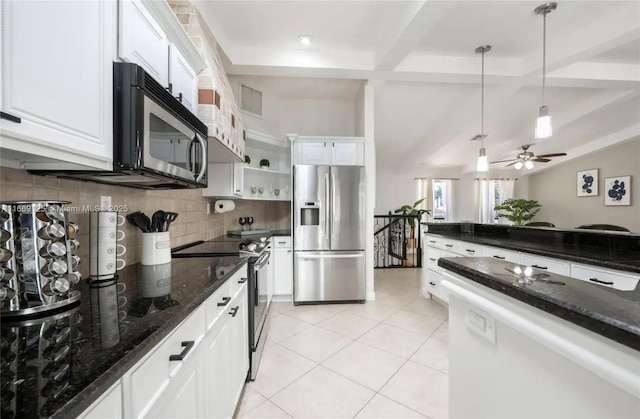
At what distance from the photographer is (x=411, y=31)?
243 centimetres

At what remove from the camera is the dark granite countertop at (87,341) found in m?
0.49

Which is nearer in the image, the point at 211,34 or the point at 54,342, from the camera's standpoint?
the point at 54,342

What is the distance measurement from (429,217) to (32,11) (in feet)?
28.5

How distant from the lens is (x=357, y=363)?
2.14 m

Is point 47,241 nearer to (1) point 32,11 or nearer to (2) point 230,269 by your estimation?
(1) point 32,11

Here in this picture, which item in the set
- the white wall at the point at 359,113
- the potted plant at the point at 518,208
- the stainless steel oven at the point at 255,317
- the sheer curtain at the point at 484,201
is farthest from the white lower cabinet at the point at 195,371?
the sheer curtain at the point at 484,201

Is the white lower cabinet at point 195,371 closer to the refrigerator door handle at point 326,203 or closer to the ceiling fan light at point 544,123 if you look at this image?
the refrigerator door handle at point 326,203

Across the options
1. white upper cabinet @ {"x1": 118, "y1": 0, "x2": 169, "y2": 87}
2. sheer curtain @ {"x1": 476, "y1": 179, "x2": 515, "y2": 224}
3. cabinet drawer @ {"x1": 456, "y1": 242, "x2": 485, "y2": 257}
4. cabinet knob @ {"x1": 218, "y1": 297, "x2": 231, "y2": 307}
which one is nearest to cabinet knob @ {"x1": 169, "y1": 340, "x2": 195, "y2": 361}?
cabinet knob @ {"x1": 218, "y1": 297, "x2": 231, "y2": 307}

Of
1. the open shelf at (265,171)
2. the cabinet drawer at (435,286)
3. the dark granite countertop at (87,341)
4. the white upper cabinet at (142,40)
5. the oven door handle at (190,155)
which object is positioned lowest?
the cabinet drawer at (435,286)

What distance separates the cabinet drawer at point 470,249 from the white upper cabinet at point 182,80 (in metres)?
2.90

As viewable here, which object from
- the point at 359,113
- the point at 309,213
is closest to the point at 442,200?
the point at 359,113

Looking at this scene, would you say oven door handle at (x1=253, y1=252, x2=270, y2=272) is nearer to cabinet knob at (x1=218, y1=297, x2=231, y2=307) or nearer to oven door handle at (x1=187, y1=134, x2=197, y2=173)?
cabinet knob at (x1=218, y1=297, x2=231, y2=307)

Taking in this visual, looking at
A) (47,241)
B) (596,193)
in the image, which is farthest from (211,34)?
(596,193)

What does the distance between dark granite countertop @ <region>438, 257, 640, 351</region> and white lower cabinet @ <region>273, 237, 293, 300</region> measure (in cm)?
271
